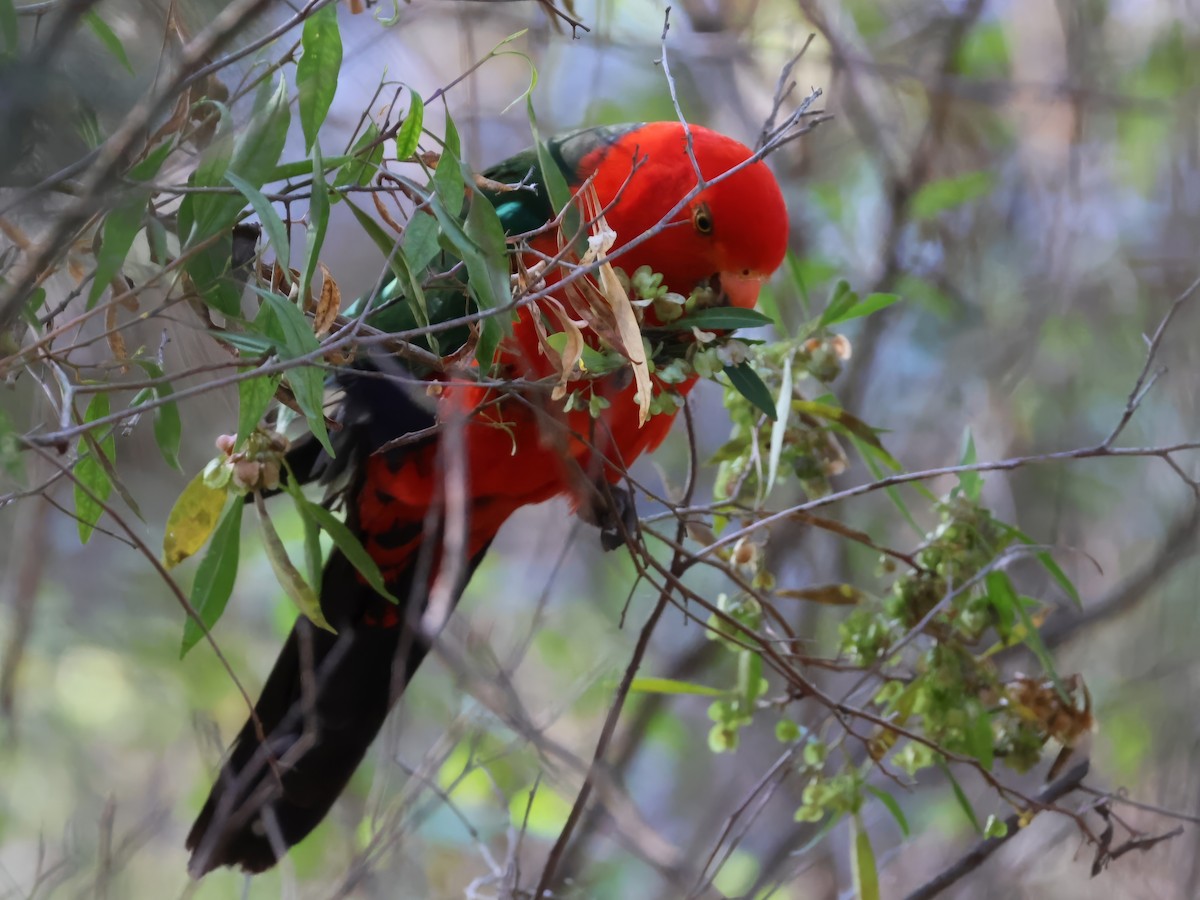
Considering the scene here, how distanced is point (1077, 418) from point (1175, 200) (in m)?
0.65

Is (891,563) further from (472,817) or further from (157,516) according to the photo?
(157,516)

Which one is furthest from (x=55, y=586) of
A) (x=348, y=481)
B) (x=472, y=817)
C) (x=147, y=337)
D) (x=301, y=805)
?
(x=147, y=337)

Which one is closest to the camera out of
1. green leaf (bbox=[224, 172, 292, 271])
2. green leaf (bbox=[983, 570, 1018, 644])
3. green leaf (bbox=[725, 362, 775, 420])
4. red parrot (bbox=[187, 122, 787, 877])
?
green leaf (bbox=[224, 172, 292, 271])

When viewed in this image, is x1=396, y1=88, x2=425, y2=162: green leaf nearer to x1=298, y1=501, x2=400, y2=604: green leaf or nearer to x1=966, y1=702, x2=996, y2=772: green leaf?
x1=298, y1=501, x2=400, y2=604: green leaf

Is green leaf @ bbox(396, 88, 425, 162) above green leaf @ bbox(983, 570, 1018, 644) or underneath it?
above

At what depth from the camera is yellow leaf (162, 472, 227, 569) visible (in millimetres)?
1188

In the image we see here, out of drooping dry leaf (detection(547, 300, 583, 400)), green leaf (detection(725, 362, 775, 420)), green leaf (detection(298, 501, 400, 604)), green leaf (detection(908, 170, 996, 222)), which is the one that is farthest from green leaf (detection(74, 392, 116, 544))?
green leaf (detection(908, 170, 996, 222))

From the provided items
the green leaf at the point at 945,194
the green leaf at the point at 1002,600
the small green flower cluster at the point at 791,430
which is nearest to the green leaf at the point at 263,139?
the small green flower cluster at the point at 791,430

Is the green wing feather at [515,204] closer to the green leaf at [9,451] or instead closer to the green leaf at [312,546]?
the green leaf at [312,546]

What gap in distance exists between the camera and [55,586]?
12.1 feet

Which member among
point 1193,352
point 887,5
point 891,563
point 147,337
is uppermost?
point 887,5

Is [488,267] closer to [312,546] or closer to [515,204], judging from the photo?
[312,546]

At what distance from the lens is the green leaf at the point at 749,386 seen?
1.29 m

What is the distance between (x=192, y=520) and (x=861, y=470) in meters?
2.32
